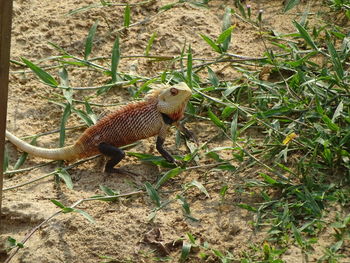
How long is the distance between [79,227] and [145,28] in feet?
8.72

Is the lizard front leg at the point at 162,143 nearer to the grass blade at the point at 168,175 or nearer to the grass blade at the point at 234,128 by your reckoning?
the grass blade at the point at 168,175

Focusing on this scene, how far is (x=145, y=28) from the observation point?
7430 mm

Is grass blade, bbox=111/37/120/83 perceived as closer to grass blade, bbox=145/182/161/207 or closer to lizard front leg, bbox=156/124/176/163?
lizard front leg, bbox=156/124/176/163

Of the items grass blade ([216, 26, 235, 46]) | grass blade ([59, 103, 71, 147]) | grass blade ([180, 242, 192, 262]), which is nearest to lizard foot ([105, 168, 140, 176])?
grass blade ([59, 103, 71, 147])

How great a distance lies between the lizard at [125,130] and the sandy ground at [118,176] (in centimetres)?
13

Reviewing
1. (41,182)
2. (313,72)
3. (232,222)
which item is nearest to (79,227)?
(41,182)

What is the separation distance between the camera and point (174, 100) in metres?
6.20

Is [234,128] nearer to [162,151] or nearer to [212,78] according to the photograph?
[162,151]

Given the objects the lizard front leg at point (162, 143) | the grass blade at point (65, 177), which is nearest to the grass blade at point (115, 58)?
the lizard front leg at point (162, 143)

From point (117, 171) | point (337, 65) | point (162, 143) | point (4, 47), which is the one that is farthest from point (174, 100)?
point (4, 47)

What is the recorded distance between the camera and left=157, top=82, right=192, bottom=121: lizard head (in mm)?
6180

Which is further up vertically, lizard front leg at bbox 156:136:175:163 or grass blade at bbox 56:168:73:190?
lizard front leg at bbox 156:136:175:163

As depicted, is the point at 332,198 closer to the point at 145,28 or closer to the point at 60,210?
the point at 60,210

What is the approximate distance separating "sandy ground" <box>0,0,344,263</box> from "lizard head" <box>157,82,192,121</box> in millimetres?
282
